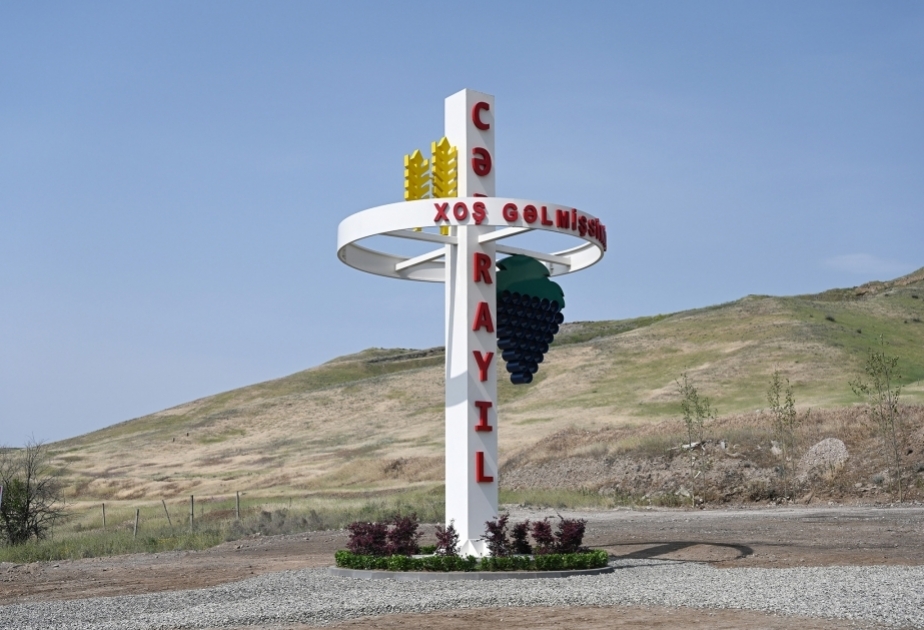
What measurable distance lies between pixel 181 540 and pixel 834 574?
20.4m

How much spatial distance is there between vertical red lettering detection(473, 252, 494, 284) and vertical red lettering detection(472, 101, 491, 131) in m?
2.80

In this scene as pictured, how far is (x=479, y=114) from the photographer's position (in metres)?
22.3

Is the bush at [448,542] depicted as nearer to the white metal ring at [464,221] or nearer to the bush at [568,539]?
the bush at [568,539]

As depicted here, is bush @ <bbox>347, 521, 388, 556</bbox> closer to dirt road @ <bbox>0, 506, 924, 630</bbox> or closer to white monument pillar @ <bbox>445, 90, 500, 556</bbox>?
white monument pillar @ <bbox>445, 90, 500, 556</bbox>

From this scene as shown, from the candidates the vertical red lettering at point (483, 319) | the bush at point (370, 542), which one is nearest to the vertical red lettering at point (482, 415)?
the vertical red lettering at point (483, 319)

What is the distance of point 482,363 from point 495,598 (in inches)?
241

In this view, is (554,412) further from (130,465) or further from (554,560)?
(554,560)

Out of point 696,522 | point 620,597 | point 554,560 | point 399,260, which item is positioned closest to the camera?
point 620,597

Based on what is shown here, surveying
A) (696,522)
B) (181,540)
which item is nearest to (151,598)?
(181,540)

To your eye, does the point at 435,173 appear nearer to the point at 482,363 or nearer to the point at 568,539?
the point at 482,363

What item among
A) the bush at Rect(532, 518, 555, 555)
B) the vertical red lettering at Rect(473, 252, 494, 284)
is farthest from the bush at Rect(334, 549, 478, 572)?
the vertical red lettering at Rect(473, 252, 494, 284)

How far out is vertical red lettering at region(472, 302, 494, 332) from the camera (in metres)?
21.3

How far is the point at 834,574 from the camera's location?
18.4m

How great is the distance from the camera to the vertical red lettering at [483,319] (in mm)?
21312
